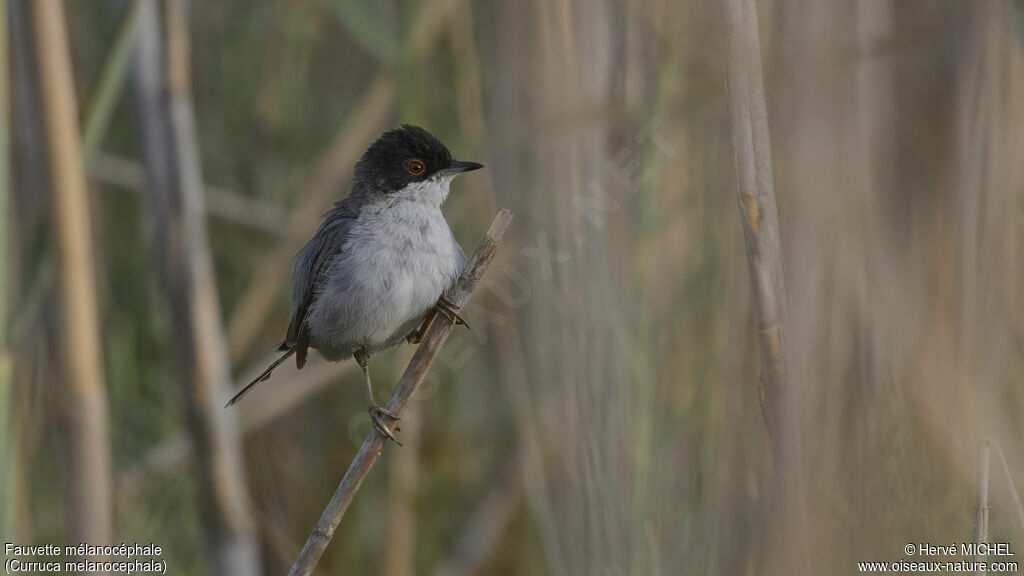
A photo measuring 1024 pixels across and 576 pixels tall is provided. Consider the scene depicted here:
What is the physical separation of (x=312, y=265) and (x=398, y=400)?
1020 millimetres

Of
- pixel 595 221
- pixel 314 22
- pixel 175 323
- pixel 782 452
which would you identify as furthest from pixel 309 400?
pixel 782 452

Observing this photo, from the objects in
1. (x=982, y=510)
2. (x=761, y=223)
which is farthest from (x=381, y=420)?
(x=982, y=510)

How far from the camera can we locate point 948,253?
1.60m

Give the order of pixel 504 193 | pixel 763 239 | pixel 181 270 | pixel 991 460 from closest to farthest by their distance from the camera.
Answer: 1. pixel 763 239
2. pixel 991 460
3. pixel 504 193
4. pixel 181 270

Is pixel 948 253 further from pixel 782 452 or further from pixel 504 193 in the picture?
pixel 504 193

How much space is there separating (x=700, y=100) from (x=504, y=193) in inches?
28.1

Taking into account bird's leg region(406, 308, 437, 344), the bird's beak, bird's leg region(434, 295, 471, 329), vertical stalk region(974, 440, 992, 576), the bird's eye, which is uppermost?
the bird's eye

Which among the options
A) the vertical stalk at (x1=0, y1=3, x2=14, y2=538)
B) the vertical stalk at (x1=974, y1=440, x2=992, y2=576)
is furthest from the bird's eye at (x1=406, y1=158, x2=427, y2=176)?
the vertical stalk at (x1=974, y1=440, x2=992, y2=576)

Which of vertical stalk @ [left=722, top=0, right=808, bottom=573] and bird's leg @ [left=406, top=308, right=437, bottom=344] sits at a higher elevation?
vertical stalk @ [left=722, top=0, right=808, bottom=573]

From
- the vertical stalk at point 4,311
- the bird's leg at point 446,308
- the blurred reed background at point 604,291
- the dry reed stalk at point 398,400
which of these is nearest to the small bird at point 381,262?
the bird's leg at point 446,308

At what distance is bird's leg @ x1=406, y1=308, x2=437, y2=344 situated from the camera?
260 centimetres

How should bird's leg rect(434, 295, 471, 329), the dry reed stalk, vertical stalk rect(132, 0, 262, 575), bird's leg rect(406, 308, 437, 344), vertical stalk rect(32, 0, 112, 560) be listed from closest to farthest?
the dry reed stalk, vertical stalk rect(32, 0, 112, 560), bird's leg rect(434, 295, 471, 329), bird's leg rect(406, 308, 437, 344), vertical stalk rect(132, 0, 262, 575)

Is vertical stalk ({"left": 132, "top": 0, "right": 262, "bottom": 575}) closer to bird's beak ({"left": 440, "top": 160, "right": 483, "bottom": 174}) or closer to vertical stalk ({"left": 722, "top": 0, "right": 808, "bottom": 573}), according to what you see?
bird's beak ({"left": 440, "top": 160, "right": 483, "bottom": 174})

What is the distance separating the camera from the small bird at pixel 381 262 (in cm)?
250
